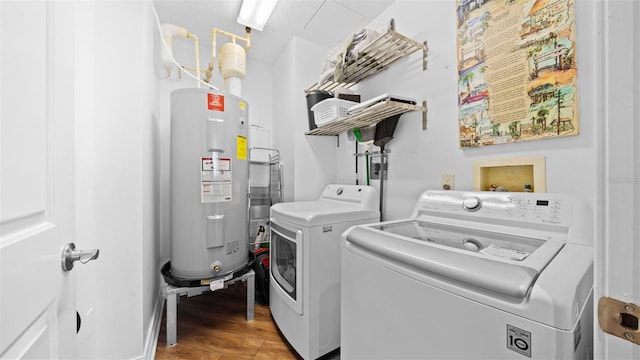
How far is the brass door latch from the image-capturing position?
12.6 inches

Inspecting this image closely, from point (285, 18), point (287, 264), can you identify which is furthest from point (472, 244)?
point (285, 18)

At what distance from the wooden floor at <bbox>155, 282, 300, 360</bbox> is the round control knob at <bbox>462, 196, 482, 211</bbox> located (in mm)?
1367

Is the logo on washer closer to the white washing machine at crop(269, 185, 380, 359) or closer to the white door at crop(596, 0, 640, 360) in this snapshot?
the white door at crop(596, 0, 640, 360)

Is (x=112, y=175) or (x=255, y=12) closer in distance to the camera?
(x=112, y=175)

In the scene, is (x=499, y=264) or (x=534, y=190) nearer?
(x=499, y=264)

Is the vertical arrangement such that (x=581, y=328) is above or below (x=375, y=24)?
below

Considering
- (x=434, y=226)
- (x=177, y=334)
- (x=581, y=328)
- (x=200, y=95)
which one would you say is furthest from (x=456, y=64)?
(x=177, y=334)

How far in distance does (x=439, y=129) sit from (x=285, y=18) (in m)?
1.65

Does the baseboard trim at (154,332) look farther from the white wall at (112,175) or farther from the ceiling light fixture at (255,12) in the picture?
the ceiling light fixture at (255,12)

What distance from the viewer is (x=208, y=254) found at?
1.68 meters

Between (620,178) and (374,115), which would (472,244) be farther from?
(374,115)

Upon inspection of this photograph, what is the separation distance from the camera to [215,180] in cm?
170

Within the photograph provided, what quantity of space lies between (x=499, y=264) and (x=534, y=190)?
72 cm

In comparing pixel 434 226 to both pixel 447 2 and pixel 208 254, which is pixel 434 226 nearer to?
pixel 447 2
